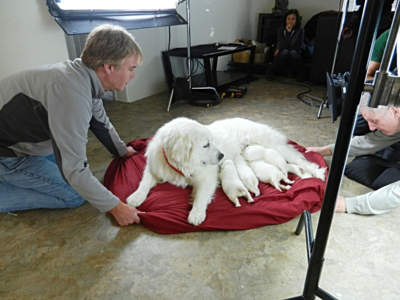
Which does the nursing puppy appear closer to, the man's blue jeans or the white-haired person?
the white-haired person

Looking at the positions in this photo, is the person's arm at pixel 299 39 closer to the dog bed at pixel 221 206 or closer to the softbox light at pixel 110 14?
the softbox light at pixel 110 14

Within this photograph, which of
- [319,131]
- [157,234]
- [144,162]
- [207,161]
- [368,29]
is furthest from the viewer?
[319,131]

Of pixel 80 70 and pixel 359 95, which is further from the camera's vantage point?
pixel 80 70

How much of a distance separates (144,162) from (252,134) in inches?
39.2

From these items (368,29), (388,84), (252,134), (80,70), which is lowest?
(252,134)

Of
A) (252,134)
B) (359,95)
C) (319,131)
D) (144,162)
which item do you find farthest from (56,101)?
(319,131)

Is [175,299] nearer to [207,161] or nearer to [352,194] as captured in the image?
[207,161]

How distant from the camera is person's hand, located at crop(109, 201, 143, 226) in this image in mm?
1737

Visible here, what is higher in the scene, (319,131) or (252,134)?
(252,134)

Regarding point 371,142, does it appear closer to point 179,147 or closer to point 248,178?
point 248,178

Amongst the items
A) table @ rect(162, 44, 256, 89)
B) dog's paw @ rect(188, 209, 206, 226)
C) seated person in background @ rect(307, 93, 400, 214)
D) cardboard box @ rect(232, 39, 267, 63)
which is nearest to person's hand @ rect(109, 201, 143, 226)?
dog's paw @ rect(188, 209, 206, 226)

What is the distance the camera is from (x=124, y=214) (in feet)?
5.74

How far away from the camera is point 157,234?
1746mm

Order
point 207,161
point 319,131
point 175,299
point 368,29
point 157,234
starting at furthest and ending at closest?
point 319,131
point 207,161
point 157,234
point 175,299
point 368,29
